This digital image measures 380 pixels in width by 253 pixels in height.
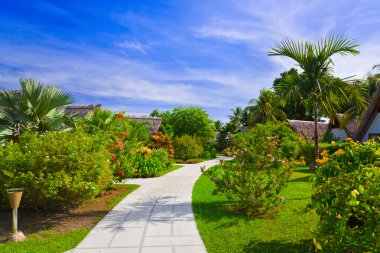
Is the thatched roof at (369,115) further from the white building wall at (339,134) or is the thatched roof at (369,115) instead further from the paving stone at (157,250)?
the paving stone at (157,250)

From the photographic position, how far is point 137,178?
1398cm

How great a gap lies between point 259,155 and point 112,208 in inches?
148

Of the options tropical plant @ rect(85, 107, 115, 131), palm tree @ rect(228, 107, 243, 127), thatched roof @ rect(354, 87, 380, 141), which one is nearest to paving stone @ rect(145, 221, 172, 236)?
tropical plant @ rect(85, 107, 115, 131)

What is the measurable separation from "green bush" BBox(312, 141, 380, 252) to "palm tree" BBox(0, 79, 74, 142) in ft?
25.8

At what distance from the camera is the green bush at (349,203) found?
10.7 ft

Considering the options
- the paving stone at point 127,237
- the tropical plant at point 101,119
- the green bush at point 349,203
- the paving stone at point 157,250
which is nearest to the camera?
the green bush at point 349,203

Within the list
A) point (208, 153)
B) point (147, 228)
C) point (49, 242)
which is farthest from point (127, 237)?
point (208, 153)

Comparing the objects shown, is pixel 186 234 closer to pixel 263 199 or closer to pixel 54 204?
pixel 263 199

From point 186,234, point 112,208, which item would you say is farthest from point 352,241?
point 112,208

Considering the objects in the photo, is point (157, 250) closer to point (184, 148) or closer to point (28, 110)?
point (28, 110)

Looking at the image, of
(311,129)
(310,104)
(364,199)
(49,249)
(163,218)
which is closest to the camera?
(364,199)

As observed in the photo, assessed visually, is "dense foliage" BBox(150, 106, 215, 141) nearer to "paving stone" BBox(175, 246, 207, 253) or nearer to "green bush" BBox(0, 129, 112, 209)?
"green bush" BBox(0, 129, 112, 209)

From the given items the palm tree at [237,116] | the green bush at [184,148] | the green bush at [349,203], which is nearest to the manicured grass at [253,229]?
the green bush at [349,203]

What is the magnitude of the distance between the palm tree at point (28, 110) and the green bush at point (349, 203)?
7.86 m
